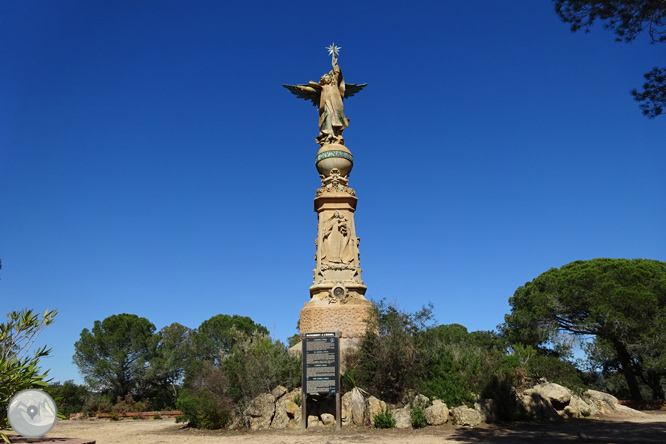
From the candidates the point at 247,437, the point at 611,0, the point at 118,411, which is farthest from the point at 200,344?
the point at 611,0

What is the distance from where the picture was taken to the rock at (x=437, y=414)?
10938 mm

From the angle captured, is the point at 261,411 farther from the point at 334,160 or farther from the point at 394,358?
the point at 334,160

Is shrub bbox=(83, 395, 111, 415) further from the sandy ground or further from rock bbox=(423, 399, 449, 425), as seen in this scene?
rock bbox=(423, 399, 449, 425)

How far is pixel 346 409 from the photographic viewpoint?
1154 cm

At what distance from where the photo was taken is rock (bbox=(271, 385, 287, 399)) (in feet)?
40.2

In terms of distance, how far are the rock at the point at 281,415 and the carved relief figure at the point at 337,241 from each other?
4668 millimetres

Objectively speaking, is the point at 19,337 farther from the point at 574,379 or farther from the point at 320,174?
the point at 574,379

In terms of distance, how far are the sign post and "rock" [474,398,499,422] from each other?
327cm

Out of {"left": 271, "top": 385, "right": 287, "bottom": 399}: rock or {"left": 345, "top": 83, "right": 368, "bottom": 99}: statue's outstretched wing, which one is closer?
{"left": 271, "top": 385, "right": 287, "bottom": 399}: rock

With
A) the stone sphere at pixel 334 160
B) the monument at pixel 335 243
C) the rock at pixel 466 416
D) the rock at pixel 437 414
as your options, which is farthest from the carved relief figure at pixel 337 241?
the rock at pixel 466 416

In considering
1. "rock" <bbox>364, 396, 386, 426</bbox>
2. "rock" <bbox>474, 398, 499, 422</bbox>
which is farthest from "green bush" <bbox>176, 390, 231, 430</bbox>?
"rock" <bbox>474, 398, 499, 422</bbox>

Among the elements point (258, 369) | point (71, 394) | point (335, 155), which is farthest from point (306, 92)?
point (71, 394)

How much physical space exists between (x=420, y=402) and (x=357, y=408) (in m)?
1.49

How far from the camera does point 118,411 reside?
20.0 metres
